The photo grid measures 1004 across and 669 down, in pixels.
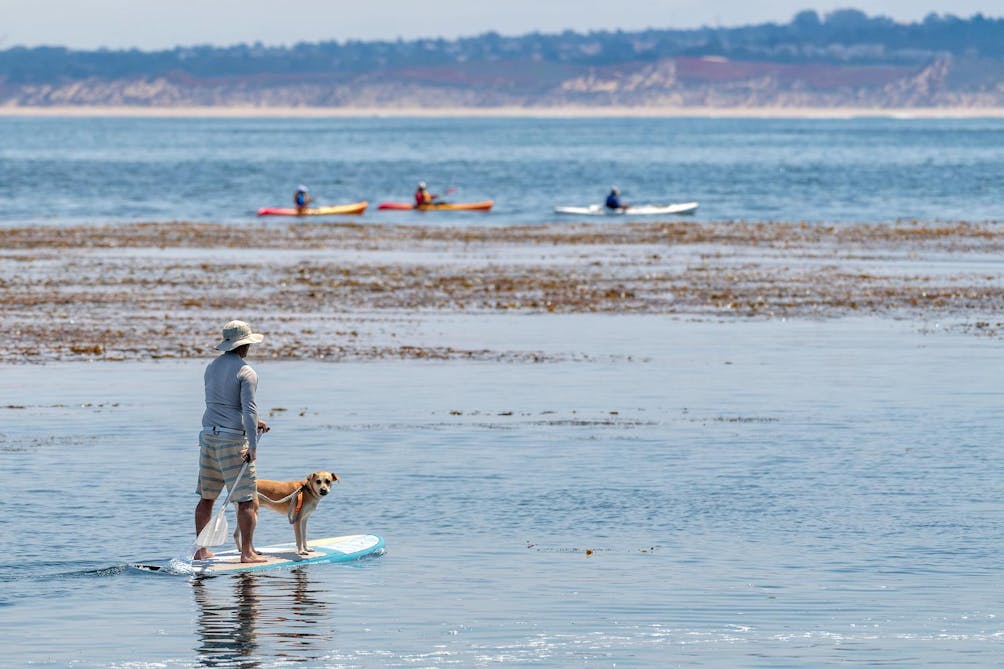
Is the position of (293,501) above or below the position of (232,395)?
below

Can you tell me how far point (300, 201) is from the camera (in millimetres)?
68125

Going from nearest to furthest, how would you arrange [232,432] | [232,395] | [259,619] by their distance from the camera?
[259,619] → [232,395] → [232,432]

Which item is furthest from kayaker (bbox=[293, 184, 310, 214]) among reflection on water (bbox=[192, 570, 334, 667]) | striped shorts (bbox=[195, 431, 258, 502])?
reflection on water (bbox=[192, 570, 334, 667])

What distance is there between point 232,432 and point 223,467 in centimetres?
35

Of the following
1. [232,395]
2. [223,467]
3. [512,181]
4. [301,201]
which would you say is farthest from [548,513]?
[512,181]

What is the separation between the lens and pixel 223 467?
15672 mm

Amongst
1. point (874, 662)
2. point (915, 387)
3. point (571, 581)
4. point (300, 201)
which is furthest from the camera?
point (300, 201)

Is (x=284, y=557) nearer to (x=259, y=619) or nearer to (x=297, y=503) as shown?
(x=297, y=503)

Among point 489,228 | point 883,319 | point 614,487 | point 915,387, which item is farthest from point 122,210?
point 614,487

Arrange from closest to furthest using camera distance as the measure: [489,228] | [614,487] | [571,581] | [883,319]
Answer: [571,581] → [614,487] → [883,319] → [489,228]

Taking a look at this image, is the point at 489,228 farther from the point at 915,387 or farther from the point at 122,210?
the point at 915,387

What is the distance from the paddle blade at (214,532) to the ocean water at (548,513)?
1.52ft

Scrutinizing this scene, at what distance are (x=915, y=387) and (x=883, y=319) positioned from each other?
8.35m

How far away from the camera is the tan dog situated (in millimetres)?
16047
